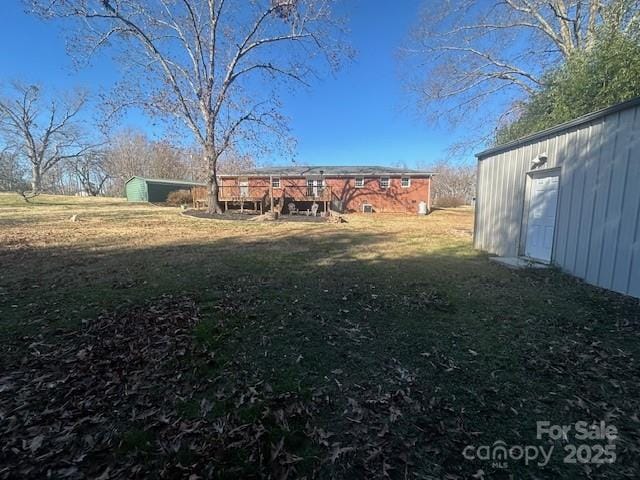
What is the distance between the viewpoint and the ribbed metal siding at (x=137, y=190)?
A: 98.7 feet

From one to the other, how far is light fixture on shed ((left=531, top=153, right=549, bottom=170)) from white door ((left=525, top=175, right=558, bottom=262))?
0.31 m

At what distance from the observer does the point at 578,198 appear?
5.60m

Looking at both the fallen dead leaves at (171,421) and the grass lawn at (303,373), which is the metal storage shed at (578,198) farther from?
the fallen dead leaves at (171,421)

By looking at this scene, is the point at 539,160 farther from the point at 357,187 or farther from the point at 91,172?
the point at 91,172

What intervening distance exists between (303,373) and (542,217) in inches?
262

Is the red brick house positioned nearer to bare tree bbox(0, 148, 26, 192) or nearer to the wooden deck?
the wooden deck

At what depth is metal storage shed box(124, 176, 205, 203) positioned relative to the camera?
3003 centimetres

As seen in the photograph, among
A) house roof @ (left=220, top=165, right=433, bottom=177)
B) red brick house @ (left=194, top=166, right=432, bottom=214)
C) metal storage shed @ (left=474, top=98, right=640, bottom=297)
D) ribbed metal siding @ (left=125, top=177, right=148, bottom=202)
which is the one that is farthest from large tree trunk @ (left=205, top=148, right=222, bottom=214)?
ribbed metal siding @ (left=125, top=177, right=148, bottom=202)

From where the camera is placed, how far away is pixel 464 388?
2504 millimetres

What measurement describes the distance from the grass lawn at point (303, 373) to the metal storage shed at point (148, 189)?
27.4 m

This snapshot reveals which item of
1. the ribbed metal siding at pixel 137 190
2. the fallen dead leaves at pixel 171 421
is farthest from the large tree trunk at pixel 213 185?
the ribbed metal siding at pixel 137 190

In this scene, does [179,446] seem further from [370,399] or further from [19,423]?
[370,399]

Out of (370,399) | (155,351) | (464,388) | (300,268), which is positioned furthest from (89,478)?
(300,268)

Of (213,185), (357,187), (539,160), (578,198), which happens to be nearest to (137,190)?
(213,185)
